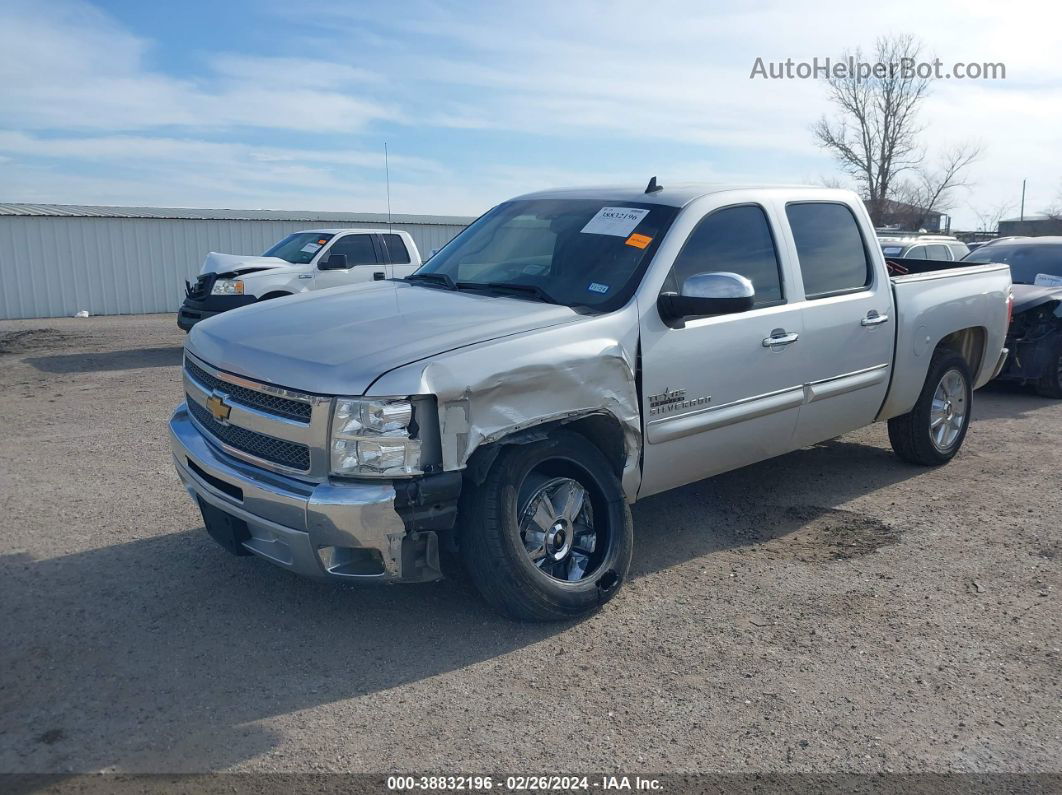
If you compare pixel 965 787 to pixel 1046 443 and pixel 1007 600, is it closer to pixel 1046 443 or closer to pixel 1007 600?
pixel 1007 600

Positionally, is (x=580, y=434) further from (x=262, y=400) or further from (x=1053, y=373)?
(x=1053, y=373)

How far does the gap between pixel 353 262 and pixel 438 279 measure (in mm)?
9631

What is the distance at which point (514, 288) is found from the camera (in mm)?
4723

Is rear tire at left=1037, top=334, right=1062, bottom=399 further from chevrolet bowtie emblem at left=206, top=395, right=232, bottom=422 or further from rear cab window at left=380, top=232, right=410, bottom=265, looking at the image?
rear cab window at left=380, top=232, right=410, bottom=265

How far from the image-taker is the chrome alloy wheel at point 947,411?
6730mm

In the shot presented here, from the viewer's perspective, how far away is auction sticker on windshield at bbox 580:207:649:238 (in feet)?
15.6

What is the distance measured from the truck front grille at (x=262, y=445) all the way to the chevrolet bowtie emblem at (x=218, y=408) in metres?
0.05

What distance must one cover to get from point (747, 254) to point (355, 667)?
9.74 ft

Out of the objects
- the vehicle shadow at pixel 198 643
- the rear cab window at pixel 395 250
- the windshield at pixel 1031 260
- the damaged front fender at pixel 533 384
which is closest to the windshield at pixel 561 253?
the damaged front fender at pixel 533 384

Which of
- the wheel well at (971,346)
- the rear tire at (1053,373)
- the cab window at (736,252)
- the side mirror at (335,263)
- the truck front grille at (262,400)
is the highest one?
the cab window at (736,252)

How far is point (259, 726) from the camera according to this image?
3.33 m

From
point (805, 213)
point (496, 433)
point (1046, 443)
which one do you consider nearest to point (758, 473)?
point (805, 213)

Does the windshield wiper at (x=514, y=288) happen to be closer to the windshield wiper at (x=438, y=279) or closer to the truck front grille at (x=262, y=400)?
the windshield wiper at (x=438, y=279)

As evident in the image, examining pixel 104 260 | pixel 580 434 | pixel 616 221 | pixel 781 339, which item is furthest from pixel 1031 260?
pixel 104 260
